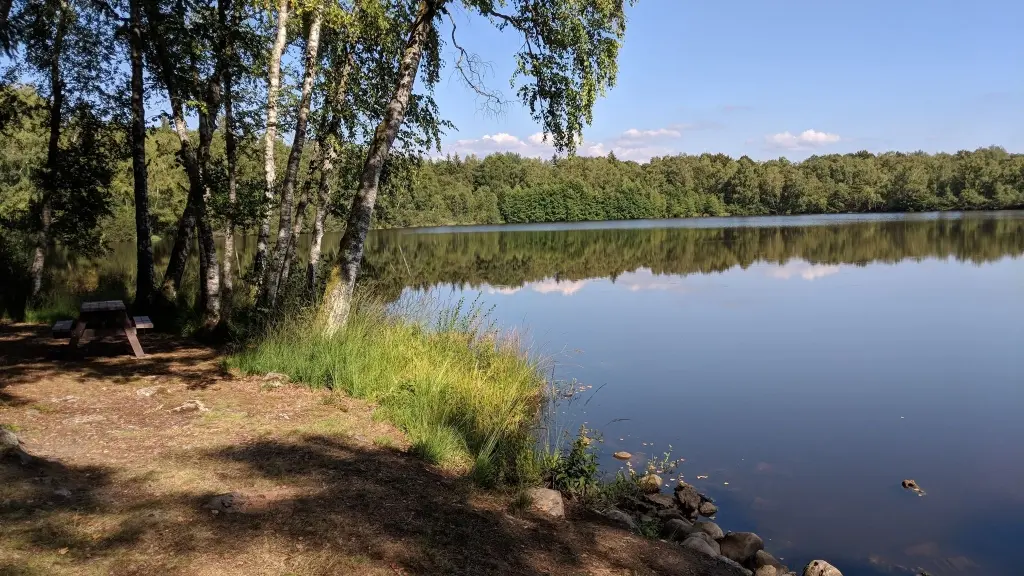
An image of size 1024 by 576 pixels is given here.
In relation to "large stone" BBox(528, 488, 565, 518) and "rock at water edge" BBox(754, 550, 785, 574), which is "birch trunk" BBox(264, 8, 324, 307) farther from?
"rock at water edge" BBox(754, 550, 785, 574)

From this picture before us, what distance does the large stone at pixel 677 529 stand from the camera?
19.4 feet

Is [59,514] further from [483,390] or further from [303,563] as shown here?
[483,390]

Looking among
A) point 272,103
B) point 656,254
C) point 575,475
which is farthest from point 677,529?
point 656,254

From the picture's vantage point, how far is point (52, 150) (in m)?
12.5

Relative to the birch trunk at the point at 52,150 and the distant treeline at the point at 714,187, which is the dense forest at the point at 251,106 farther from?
the distant treeline at the point at 714,187

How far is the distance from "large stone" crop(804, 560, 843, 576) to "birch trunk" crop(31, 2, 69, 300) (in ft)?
44.9

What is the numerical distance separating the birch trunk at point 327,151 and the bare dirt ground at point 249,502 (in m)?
4.57

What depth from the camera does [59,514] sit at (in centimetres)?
359

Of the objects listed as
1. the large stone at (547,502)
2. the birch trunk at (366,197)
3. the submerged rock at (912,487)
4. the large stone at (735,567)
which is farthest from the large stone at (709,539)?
the birch trunk at (366,197)

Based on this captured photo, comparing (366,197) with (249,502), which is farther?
(366,197)

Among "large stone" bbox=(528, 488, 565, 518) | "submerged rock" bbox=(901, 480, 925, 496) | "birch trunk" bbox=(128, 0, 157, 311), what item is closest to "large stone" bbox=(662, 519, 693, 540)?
"large stone" bbox=(528, 488, 565, 518)

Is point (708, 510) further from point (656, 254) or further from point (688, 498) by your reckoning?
point (656, 254)

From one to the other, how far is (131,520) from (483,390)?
4309mm

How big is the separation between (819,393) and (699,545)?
22.0ft
